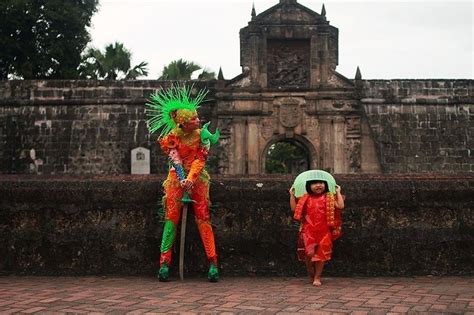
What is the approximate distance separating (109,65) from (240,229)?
825 inches

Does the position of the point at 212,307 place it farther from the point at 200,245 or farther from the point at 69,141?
the point at 69,141

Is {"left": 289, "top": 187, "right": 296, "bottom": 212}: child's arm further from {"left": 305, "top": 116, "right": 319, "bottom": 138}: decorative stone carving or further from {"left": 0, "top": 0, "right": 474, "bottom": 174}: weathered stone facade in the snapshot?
{"left": 305, "top": 116, "right": 319, "bottom": 138}: decorative stone carving

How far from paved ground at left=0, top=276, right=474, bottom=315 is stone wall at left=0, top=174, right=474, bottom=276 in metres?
0.24

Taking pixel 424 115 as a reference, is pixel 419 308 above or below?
below

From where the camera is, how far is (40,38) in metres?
23.7

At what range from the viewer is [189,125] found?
5.29 metres

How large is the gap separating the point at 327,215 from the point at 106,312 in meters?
2.11

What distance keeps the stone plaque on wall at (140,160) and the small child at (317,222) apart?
12.4 m

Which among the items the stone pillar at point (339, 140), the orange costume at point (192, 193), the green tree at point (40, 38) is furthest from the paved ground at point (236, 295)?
the green tree at point (40, 38)

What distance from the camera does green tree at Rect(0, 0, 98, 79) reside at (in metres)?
23.0

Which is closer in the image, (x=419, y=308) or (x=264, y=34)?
(x=419, y=308)

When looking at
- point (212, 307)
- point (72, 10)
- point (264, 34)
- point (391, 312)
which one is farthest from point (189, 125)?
point (72, 10)

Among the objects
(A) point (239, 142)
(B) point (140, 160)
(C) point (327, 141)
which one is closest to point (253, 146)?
(A) point (239, 142)

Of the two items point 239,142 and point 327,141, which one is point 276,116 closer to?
point 239,142
